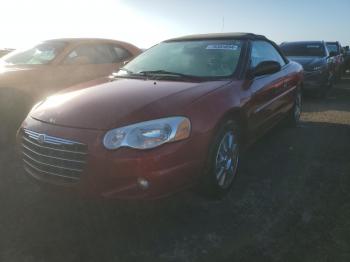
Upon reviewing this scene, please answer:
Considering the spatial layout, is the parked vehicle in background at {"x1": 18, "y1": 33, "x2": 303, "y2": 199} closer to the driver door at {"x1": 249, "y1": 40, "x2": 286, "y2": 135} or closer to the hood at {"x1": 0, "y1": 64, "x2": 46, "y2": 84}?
the driver door at {"x1": 249, "y1": 40, "x2": 286, "y2": 135}

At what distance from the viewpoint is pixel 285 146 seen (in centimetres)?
517

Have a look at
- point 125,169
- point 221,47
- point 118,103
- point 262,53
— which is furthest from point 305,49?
point 125,169

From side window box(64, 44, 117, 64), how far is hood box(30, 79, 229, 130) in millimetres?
2810

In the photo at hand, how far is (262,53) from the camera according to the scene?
4.73 m

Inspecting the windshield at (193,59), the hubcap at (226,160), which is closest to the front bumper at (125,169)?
the hubcap at (226,160)

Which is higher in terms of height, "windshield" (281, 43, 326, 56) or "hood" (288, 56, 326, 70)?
"windshield" (281, 43, 326, 56)

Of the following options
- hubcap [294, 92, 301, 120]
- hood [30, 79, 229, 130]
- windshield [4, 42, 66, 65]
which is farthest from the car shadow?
windshield [4, 42, 66, 65]

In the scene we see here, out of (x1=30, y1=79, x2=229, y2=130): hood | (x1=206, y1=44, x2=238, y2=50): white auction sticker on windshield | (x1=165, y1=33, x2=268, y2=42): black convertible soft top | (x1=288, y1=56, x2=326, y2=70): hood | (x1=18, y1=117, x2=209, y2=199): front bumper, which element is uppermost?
(x1=165, y1=33, x2=268, y2=42): black convertible soft top

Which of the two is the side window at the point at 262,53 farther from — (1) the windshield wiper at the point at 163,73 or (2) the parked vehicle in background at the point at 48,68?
(2) the parked vehicle in background at the point at 48,68

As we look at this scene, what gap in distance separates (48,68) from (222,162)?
373 cm

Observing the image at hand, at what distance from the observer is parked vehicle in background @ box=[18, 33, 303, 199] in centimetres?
275

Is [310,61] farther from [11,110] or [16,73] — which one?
[11,110]

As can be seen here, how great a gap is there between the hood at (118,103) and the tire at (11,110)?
2188 mm

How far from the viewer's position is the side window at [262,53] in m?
4.33
